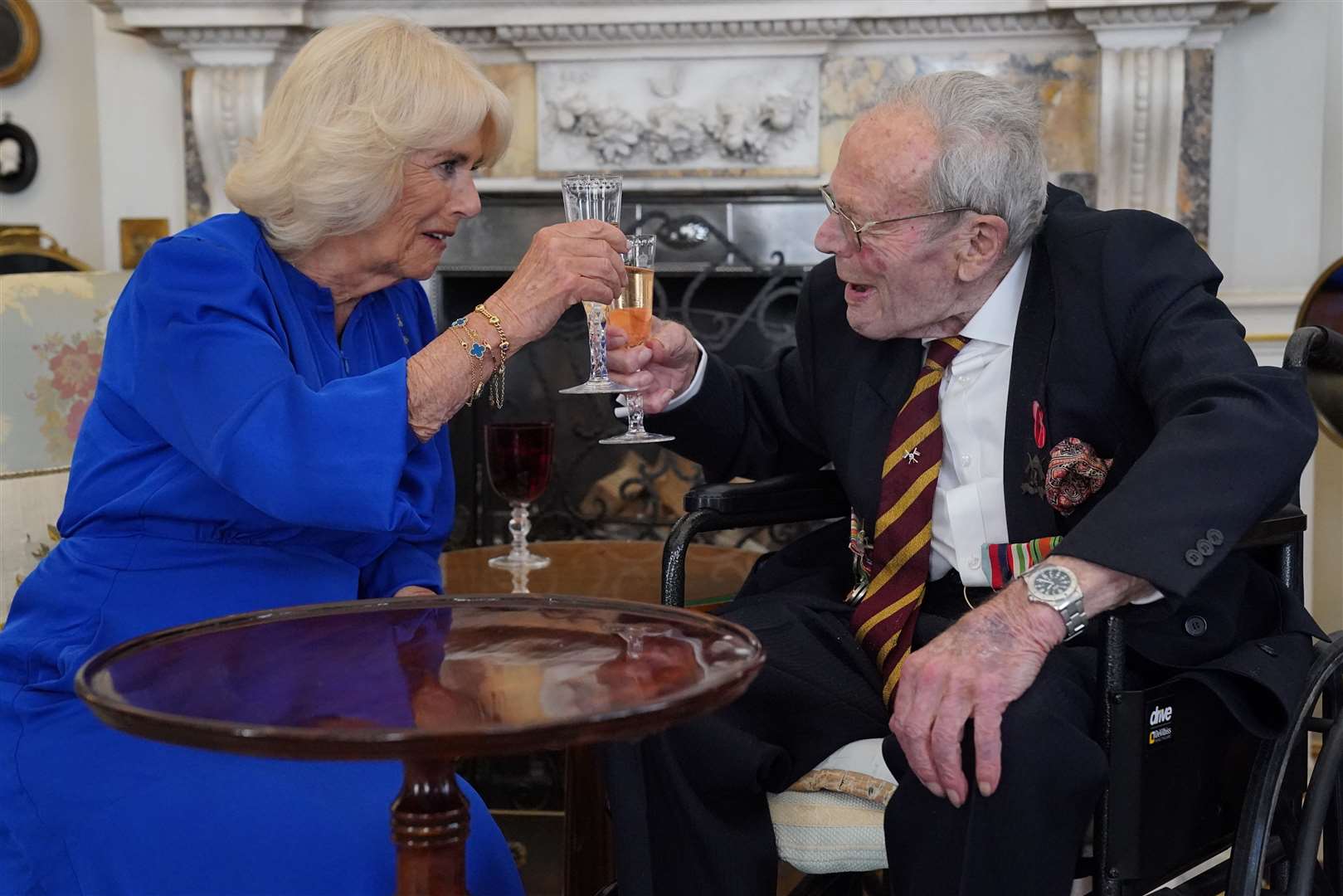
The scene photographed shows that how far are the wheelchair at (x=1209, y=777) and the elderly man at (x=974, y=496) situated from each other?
4 centimetres

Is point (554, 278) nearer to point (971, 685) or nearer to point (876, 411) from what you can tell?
point (876, 411)

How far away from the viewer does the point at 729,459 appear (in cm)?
200

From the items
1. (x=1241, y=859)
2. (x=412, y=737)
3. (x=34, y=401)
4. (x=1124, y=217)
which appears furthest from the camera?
(x=34, y=401)

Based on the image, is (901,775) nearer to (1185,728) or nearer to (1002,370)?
(1185,728)

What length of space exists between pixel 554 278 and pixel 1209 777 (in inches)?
35.8

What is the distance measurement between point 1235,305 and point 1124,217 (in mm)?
1706

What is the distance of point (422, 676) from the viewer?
113cm

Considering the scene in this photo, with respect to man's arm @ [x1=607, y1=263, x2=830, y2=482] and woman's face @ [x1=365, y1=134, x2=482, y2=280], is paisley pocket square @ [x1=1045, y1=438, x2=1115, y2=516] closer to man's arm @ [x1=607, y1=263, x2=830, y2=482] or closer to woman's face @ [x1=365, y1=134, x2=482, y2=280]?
man's arm @ [x1=607, y1=263, x2=830, y2=482]

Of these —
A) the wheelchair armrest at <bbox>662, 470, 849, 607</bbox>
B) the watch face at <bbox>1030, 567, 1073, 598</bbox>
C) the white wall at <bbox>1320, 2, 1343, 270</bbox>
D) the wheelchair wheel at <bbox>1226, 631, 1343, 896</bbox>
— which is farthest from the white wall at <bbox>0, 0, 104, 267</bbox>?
the wheelchair wheel at <bbox>1226, 631, 1343, 896</bbox>

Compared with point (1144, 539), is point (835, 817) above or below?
below

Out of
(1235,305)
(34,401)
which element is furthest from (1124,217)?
(34,401)

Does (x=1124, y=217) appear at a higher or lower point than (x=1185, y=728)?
higher

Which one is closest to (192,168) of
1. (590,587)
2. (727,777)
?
(590,587)

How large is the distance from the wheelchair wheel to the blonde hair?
1.17 metres
